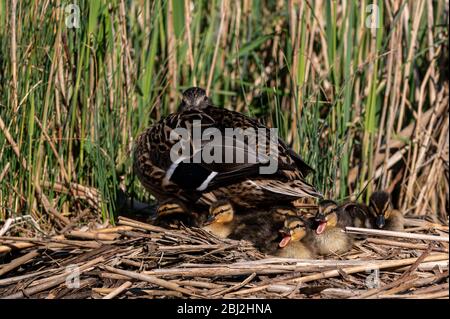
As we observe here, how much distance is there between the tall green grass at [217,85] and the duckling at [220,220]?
0.85 m

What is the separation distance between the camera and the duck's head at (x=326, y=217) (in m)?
5.43

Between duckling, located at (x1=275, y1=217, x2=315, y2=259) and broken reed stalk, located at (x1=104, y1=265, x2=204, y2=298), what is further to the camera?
duckling, located at (x1=275, y1=217, x2=315, y2=259)

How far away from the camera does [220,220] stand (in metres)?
5.61

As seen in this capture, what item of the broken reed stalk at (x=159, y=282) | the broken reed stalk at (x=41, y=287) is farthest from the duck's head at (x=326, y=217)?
the broken reed stalk at (x=41, y=287)

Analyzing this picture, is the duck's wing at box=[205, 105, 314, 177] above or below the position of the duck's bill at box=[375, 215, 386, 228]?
above

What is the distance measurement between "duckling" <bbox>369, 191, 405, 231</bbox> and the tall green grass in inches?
18.5

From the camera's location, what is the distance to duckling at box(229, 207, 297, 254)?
537 centimetres

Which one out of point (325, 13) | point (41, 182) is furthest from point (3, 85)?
point (325, 13)

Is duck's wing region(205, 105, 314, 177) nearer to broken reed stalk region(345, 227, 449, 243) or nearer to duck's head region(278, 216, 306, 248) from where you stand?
duck's head region(278, 216, 306, 248)

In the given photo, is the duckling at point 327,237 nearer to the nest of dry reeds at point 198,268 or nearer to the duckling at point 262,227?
the nest of dry reeds at point 198,268

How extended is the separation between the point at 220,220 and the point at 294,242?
0.52 metres

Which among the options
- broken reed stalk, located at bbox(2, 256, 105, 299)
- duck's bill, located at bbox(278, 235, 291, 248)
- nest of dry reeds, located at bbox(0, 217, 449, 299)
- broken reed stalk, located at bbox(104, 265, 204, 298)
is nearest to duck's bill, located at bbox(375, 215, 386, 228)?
nest of dry reeds, located at bbox(0, 217, 449, 299)

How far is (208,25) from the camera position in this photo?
24.1 feet

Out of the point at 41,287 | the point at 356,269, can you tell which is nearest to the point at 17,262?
the point at 41,287
